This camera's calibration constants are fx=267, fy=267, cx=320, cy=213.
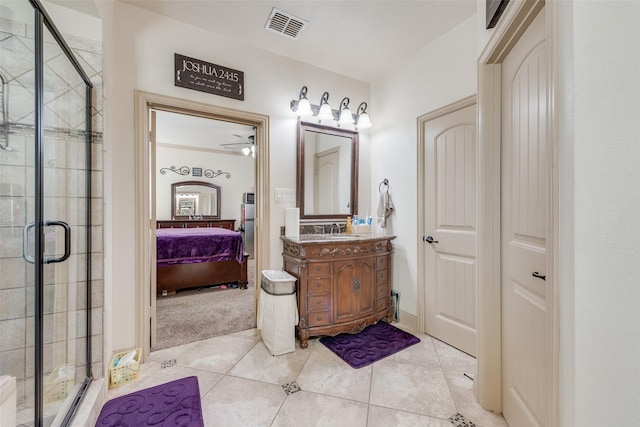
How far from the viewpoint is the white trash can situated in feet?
6.98

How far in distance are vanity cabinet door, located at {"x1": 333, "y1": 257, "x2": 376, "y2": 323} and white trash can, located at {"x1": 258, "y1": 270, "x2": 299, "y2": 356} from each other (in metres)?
0.39

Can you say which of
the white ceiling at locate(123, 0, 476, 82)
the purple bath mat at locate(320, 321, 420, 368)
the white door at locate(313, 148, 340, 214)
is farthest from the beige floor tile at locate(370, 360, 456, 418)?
the white ceiling at locate(123, 0, 476, 82)

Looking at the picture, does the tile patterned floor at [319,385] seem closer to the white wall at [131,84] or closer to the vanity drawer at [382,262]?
the white wall at [131,84]

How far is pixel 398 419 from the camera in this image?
147cm

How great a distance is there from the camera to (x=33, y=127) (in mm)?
1317

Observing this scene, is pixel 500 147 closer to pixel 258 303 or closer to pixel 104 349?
pixel 258 303

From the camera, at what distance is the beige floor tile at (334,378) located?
1.68m

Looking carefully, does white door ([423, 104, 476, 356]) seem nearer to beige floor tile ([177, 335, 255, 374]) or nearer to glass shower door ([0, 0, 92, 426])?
beige floor tile ([177, 335, 255, 374])

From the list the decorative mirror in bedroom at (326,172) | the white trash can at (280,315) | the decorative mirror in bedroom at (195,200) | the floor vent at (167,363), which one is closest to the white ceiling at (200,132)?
the decorative mirror in bedroom at (195,200)

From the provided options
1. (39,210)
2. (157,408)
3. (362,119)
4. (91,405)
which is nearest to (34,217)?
(39,210)

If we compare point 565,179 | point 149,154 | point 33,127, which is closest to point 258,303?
point 149,154

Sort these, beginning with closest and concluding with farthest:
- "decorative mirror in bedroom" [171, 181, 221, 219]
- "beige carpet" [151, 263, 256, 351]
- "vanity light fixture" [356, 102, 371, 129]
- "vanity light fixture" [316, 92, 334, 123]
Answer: "beige carpet" [151, 263, 256, 351], "vanity light fixture" [316, 92, 334, 123], "vanity light fixture" [356, 102, 371, 129], "decorative mirror in bedroom" [171, 181, 221, 219]

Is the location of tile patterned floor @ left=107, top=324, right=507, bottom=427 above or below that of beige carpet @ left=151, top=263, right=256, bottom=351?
below

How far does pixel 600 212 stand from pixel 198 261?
3.86 metres
